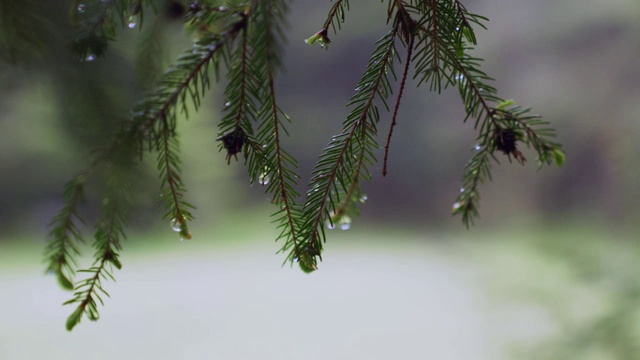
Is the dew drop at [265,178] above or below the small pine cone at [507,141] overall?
below

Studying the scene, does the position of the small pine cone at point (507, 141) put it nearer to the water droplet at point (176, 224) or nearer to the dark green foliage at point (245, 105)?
the dark green foliage at point (245, 105)

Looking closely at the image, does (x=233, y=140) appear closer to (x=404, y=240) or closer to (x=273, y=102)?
(x=273, y=102)

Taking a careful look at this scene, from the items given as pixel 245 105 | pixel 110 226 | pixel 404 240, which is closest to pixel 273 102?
pixel 245 105

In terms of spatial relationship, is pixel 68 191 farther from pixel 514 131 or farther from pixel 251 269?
pixel 251 269

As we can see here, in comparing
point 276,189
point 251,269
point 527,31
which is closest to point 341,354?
point 251,269

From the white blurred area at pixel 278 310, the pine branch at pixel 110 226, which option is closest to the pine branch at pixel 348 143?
the pine branch at pixel 110 226

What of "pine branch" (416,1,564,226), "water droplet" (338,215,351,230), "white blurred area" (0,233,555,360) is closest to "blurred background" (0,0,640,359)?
"white blurred area" (0,233,555,360)

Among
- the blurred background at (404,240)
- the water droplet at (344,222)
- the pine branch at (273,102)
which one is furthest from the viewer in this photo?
the blurred background at (404,240)

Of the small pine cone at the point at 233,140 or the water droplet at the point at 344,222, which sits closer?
the small pine cone at the point at 233,140
